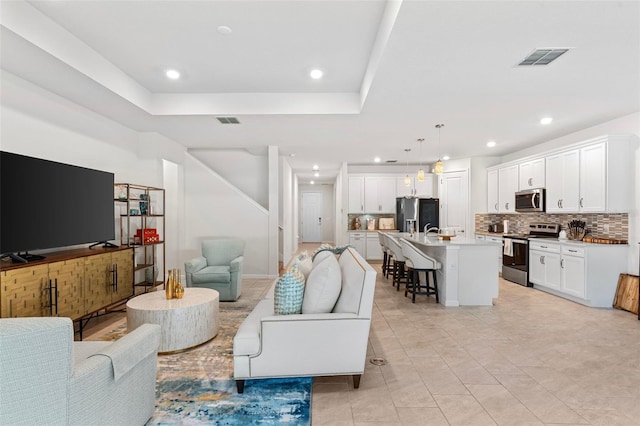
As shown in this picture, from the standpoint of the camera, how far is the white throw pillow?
2500 millimetres

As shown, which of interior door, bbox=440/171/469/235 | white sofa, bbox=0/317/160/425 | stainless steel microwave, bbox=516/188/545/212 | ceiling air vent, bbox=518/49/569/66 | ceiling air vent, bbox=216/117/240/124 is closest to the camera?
white sofa, bbox=0/317/160/425

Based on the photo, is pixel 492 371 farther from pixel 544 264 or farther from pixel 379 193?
pixel 379 193

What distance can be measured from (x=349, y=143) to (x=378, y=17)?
3733mm

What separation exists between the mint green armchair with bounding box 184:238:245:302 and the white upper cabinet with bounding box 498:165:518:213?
530 centimetres

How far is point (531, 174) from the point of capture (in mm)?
6191

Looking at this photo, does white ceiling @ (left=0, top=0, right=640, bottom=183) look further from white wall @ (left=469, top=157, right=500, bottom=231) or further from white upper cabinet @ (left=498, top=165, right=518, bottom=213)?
white wall @ (left=469, top=157, right=500, bottom=231)

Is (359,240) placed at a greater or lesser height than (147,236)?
lesser

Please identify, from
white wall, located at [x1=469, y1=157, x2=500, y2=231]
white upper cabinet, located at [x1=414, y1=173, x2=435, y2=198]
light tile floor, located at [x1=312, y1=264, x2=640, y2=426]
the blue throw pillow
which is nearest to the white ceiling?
the blue throw pillow

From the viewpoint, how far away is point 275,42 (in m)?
3.10

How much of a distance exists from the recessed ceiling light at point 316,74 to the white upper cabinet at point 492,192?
5.11 m

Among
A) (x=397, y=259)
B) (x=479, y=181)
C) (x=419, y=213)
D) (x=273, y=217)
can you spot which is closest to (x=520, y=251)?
(x=479, y=181)

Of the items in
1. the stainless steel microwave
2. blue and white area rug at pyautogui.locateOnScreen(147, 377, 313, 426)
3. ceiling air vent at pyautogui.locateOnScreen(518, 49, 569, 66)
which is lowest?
blue and white area rug at pyautogui.locateOnScreen(147, 377, 313, 426)

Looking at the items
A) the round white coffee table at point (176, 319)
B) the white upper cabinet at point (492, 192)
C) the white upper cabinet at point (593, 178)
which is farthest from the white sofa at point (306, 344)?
the white upper cabinet at point (492, 192)

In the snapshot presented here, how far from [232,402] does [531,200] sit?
591cm
